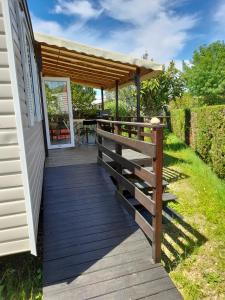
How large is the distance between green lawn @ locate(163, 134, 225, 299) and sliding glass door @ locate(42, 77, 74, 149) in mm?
3449

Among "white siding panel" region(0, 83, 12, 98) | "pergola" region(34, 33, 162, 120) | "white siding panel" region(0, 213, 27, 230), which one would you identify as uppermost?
"pergola" region(34, 33, 162, 120)

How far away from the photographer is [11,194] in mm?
2141

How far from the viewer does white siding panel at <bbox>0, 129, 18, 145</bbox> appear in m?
2.05

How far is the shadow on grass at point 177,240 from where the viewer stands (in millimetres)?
2916

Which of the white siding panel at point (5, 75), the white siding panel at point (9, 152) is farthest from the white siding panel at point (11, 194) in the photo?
the white siding panel at point (5, 75)

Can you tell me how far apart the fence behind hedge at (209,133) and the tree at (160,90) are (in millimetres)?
4116

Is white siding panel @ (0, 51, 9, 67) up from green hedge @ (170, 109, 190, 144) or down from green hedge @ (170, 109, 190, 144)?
up

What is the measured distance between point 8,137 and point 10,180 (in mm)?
401

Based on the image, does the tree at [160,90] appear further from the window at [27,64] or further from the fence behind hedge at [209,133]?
the window at [27,64]

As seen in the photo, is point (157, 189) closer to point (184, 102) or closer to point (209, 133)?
point (209, 133)

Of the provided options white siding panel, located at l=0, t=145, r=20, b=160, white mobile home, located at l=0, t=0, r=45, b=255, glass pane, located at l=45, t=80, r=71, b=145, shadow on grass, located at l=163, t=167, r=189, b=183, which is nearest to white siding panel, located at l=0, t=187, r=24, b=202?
white mobile home, located at l=0, t=0, r=45, b=255

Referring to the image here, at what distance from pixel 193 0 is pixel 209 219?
52.3ft

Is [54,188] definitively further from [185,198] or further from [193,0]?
[193,0]

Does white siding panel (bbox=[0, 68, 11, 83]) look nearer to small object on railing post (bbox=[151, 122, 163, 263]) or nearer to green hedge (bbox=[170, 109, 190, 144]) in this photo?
small object on railing post (bbox=[151, 122, 163, 263])
